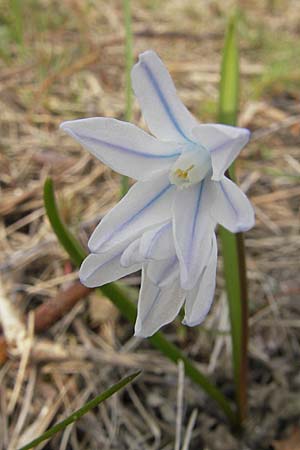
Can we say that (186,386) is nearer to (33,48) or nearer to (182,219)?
(182,219)

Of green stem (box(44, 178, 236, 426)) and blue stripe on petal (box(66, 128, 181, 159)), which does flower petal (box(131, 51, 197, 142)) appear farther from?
green stem (box(44, 178, 236, 426))

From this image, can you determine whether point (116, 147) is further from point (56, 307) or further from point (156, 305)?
point (56, 307)

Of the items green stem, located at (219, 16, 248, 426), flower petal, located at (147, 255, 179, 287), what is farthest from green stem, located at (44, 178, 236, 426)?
flower petal, located at (147, 255, 179, 287)

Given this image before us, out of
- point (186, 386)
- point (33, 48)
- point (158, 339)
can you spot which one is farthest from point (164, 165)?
point (33, 48)

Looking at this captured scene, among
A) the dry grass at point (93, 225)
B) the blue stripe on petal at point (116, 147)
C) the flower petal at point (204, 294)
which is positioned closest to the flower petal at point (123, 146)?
the blue stripe on petal at point (116, 147)

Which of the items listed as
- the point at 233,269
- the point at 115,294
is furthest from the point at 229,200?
the point at 233,269
